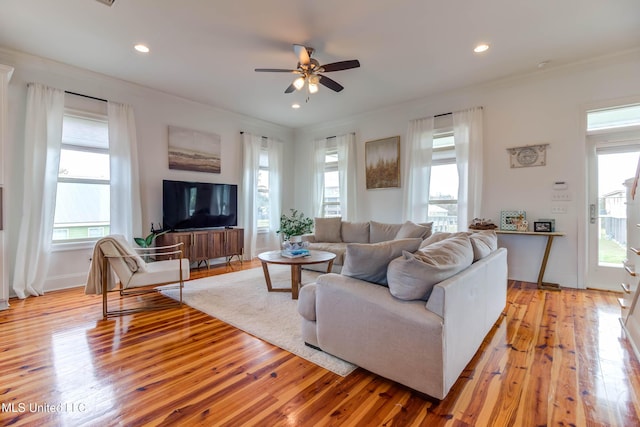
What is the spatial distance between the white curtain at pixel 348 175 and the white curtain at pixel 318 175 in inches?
20.0

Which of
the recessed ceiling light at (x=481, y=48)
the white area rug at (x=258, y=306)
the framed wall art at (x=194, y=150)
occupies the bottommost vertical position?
the white area rug at (x=258, y=306)

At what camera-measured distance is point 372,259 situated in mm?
1892

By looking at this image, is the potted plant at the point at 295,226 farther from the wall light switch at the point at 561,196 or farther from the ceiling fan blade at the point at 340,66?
the wall light switch at the point at 561,196

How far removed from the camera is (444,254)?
1.84 m

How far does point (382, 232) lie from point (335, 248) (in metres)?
0.84

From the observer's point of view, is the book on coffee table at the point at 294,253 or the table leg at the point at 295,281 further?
the book on coffee table at the point at 294,253

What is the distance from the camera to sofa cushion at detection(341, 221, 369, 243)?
16.2 ft

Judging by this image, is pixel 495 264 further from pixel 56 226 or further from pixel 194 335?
pixel 56 226

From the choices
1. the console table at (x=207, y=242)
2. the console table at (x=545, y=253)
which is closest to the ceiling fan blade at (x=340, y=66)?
the console table at (x=545, y=253)

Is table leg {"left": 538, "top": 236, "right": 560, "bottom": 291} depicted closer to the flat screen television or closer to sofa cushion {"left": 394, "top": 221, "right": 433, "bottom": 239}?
sofa cushion {"left": 394, "top": 221, "right": 433, "bottom": 239}

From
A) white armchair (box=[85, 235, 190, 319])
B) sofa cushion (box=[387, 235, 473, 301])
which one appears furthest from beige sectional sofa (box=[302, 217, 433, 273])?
sofa cushion (box=[387, 235, 473, 301])

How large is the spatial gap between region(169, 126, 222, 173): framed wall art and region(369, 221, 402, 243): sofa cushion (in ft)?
10.1

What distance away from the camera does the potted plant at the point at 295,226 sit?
629 centimetres

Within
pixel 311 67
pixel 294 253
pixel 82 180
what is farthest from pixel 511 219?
pixel 82 180
